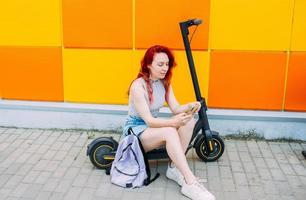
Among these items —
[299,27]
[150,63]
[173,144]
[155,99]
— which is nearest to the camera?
[173,144]

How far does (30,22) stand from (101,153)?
1835 millimetres

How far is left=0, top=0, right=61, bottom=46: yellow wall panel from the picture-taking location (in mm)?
5004

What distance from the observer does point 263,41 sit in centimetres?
479

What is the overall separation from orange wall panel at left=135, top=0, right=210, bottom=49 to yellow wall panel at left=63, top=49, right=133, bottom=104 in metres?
0.30

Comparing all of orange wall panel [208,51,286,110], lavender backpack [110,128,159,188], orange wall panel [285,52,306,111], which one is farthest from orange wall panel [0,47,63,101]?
orange wall panel [285,52,306,111]

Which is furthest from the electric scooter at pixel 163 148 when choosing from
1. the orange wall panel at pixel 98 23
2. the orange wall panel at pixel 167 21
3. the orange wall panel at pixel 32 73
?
the orange wall panel at pixel 32 73

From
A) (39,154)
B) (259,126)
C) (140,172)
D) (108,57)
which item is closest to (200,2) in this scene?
(108,57)

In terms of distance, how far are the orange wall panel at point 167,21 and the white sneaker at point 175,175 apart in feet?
4.81

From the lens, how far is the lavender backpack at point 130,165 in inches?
154

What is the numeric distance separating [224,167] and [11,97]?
259 centimetres

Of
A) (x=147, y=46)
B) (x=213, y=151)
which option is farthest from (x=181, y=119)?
(x=147, y=46)

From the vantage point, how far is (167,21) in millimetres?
4828

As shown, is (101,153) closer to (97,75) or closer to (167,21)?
(97,75)

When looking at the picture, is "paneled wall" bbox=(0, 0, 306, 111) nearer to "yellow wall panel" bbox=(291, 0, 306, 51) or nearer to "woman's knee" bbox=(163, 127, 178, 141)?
"yellow wall panel" bbox=(291, 0, 306, 51)
